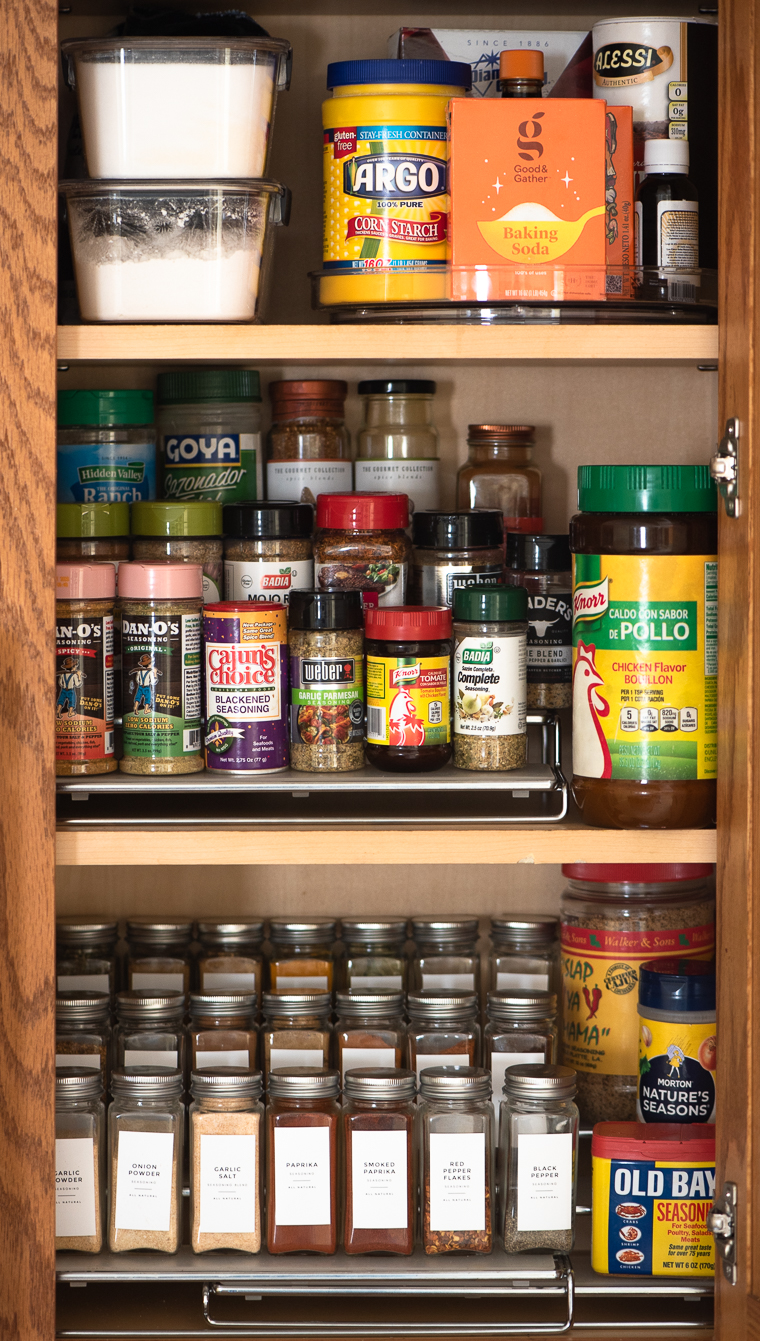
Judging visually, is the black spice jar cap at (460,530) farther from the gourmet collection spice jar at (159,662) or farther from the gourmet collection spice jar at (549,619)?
the gourmet collection spice jar at (159,662)

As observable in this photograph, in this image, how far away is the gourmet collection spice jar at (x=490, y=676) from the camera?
1.14m

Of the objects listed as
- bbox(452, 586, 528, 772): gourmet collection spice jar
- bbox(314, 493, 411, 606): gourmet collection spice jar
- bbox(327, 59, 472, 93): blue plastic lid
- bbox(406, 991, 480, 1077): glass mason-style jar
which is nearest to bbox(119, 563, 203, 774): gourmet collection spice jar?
bbox(314, 493, 411, 606): gourmet collection spice jar

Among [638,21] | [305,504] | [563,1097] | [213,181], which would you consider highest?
[638,21]

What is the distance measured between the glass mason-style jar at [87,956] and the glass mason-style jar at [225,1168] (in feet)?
0.88

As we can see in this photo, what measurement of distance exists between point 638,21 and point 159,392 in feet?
1.93

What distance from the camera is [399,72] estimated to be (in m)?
1.10

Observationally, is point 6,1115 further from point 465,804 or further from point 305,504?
point 305,504

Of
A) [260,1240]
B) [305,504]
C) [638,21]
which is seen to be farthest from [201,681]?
[638,21]

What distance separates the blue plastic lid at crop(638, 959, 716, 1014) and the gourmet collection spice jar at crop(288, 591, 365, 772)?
336 mm

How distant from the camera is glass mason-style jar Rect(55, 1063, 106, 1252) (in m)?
1.13

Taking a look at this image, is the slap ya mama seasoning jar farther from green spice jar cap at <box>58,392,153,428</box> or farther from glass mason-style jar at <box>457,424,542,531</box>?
green spice jar cap at <box>58,392,153,428</box>

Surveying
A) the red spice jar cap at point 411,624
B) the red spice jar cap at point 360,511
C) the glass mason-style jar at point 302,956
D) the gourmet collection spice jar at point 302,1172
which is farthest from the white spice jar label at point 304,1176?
the red spice jar cap at point 360,511

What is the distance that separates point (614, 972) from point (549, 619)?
355 mm

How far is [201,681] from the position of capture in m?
1.18
